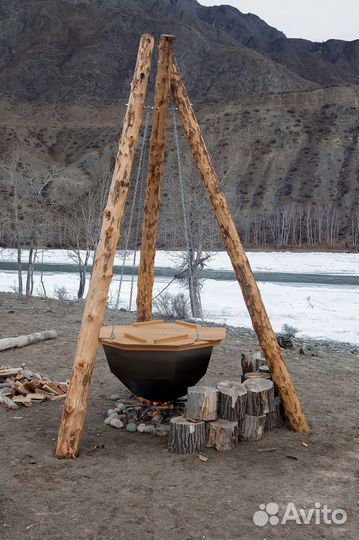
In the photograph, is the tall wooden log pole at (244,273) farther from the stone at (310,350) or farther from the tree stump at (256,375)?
the stone at (310,350)

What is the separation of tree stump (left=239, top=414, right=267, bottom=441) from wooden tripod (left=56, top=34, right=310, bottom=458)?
466 mm

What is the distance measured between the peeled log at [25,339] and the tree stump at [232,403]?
14.5 feet

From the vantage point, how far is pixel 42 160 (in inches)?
2591

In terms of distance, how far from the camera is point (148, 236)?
20.4 feet

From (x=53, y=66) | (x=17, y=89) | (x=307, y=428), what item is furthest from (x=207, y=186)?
(x=53, y=66)

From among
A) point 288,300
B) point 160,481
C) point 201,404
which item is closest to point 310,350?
point 201,404

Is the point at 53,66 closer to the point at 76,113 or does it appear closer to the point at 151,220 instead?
the point at 76,113

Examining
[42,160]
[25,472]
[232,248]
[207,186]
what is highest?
[42,160]

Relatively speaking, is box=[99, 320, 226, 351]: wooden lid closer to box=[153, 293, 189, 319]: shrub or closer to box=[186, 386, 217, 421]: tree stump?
box=[186, 386, 217, 421]: tree stump

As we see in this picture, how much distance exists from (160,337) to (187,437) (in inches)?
36.6

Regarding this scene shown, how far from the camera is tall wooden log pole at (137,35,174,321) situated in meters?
5.56

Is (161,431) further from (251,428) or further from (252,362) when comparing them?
(252,362)

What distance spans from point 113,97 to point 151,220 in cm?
10995

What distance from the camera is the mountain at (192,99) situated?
60.2 m
